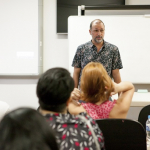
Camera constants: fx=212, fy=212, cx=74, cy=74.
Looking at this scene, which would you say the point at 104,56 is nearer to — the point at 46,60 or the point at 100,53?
the point at 100,53

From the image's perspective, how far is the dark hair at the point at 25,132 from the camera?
1.34 ft

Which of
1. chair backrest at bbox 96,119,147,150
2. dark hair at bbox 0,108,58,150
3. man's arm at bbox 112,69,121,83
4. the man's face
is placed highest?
the man's face

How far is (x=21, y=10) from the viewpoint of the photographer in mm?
3506

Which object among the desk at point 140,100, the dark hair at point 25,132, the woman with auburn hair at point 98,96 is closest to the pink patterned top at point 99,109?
the woman with auburn hair at point 98,96

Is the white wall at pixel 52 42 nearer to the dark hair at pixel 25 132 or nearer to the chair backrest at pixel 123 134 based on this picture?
the chair backrest at pixel 123 134

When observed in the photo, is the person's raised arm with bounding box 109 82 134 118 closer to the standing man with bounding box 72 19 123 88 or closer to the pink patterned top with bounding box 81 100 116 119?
the pink patterned top with bounding box 81 100 116 119

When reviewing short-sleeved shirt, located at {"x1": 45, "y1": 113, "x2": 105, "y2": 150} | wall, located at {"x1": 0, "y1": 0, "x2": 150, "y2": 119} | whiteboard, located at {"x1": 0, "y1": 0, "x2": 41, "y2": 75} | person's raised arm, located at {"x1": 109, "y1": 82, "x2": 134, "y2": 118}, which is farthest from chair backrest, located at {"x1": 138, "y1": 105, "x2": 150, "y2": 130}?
whiteboard, located at {"x1": 0, "y1": 0, "x2": 41, "y2": 75}

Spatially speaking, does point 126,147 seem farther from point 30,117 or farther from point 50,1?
point 50,1

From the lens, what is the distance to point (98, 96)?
143cm

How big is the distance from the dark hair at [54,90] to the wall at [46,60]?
104 inches

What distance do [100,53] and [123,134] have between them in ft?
4.65

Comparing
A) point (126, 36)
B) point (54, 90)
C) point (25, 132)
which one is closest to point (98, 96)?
point (54, 90)

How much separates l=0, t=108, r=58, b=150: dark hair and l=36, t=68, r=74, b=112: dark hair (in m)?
0.46

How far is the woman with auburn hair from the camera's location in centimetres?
139
